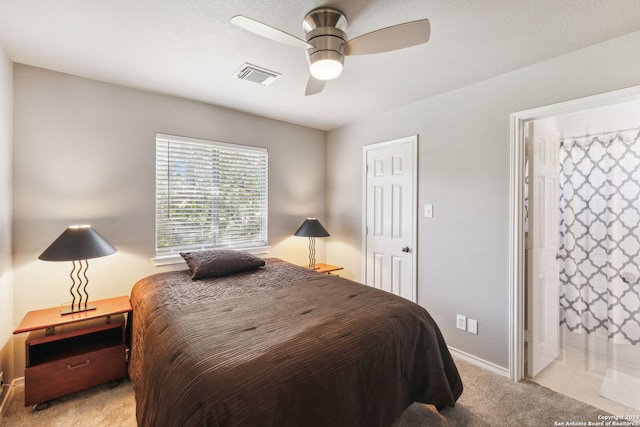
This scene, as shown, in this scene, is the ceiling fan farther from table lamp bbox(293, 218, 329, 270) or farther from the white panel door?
table lamp bbox(293, 218, 329, 270)

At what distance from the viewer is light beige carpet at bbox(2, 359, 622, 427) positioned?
182 cm

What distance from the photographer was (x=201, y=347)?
1289 millimetres

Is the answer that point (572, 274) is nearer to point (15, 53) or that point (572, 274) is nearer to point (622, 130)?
point (622, 130)

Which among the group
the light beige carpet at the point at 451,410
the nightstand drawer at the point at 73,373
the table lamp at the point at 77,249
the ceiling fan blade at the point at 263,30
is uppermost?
the ceiling fan blade at the point at 263,30

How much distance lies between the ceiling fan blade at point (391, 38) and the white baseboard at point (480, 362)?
2554 mm


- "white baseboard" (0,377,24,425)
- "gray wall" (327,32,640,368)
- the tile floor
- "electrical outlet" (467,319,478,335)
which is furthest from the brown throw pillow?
the tile floor

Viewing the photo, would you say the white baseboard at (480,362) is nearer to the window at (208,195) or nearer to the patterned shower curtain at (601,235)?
the patterned shower curtain at (601,235)

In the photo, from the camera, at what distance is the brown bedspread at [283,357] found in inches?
43.7

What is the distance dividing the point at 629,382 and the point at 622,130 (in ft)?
7.19

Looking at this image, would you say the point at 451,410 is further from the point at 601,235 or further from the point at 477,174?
the point at 601,235

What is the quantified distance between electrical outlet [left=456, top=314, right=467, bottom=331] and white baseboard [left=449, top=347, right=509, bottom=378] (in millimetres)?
228

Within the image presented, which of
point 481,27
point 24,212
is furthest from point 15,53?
point 481,27

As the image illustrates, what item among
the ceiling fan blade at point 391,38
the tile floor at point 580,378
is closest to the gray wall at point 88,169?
the ceiling fan blade at point 391,38

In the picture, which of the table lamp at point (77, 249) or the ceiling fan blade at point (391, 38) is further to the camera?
the table lamp at point (77, 249)
